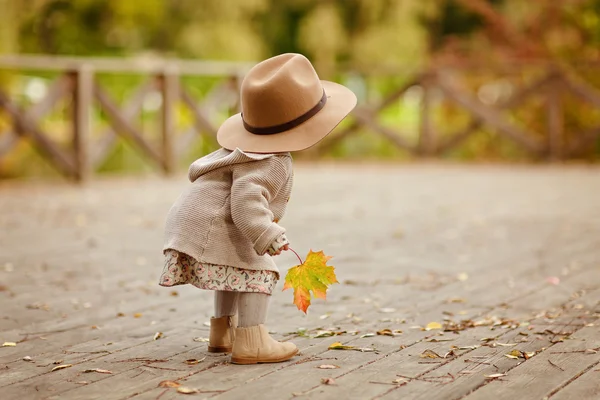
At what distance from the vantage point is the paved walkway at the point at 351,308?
3.08 m

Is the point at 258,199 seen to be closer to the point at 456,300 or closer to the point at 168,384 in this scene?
the point at 168,384

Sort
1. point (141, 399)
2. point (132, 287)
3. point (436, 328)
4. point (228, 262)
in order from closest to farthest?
point (141, 399) → point (228, 262) → point (436, 328) → point (132, 287)

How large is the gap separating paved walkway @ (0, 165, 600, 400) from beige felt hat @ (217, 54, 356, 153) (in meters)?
0.74

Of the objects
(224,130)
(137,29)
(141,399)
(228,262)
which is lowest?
(141,399)

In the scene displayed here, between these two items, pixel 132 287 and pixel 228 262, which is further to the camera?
pixel 132 287

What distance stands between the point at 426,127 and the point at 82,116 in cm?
521

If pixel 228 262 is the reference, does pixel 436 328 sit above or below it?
below

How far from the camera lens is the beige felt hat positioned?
3391 mm

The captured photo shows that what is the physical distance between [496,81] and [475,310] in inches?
414

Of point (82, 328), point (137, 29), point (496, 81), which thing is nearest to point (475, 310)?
point (82, 328)

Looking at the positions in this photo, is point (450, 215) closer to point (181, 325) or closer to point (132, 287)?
point (132, 287)

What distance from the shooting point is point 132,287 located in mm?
4859

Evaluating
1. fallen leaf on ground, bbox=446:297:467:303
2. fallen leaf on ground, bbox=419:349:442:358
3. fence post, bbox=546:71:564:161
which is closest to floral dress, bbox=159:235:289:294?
fallen leaf on ground, bbox=419:349:442:358

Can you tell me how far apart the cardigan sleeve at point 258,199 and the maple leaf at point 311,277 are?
18cm
